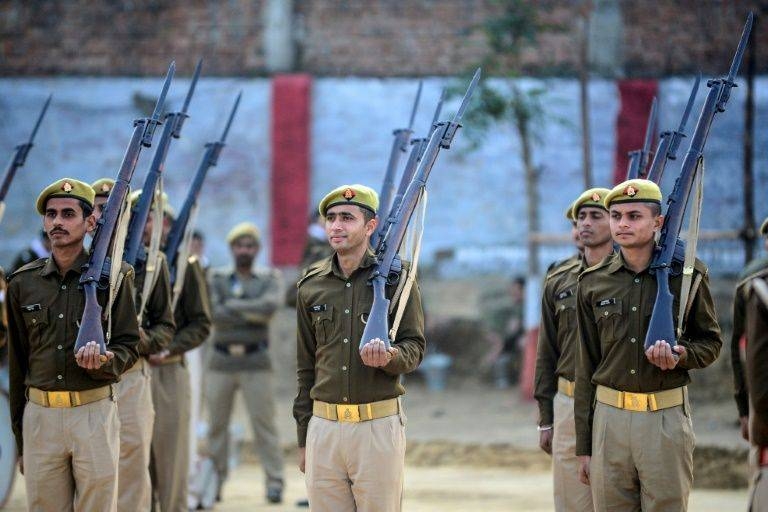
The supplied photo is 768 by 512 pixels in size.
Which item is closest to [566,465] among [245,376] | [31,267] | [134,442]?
[134,442]

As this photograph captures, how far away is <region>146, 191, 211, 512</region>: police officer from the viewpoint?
358 inches

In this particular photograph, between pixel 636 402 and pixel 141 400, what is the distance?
3.23m

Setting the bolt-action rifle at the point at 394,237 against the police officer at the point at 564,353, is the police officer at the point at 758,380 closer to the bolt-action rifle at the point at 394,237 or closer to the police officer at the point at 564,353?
the bolt-action rifle at the point at 394,237

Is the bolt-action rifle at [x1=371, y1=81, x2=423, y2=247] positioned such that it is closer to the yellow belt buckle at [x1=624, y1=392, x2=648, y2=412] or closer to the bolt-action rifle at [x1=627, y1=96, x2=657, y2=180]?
the bolt-action rifle at [x1=627, y1=96, x2=657, y2=180]

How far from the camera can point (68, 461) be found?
6.76 metres

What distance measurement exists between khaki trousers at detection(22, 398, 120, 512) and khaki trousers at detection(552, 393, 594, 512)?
2.60 meters

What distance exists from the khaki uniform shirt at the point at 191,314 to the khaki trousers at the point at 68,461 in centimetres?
224

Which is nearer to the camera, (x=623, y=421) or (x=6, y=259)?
(x=623, y=421)

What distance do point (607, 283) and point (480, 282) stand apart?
1100 cm

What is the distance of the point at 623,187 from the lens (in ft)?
21.5

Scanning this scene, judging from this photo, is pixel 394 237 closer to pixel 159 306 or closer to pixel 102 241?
pixel 102 241

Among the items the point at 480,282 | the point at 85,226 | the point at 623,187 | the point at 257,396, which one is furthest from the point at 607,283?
the point at 480,282

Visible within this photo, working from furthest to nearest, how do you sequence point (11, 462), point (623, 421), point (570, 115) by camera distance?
1. point (570, 115)
2. point (11, 462)
3. point (623, 421)

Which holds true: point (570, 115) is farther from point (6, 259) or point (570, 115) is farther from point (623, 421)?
point (623, 421)
